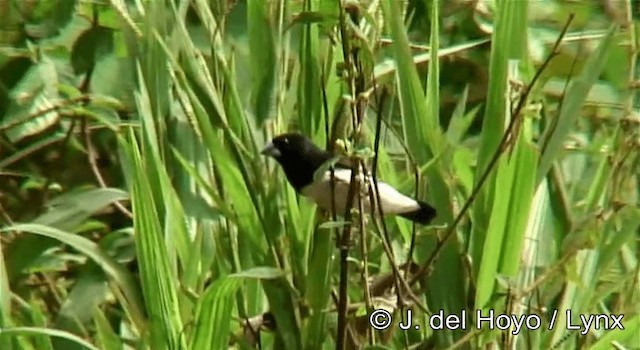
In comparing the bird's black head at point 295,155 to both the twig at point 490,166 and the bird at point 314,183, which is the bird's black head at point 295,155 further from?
the twig at point 490,166

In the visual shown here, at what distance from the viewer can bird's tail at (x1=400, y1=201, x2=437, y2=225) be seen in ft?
4.78

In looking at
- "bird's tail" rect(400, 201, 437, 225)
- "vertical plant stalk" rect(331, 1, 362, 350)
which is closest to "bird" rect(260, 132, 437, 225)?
"bird's tail" rect(400, 201, 437, 225)

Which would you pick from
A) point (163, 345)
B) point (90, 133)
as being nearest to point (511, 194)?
point (163, 345)

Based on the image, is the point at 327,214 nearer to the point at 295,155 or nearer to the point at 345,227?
the point at 295,155

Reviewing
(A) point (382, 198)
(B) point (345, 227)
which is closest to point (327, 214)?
(A) point (382, 198)

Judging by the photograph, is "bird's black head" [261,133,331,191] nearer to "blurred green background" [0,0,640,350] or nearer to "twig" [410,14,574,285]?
"blurred green background" [0,0,640,350]

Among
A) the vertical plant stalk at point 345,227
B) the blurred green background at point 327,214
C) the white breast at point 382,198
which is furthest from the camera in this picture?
the white breast at point 382,198

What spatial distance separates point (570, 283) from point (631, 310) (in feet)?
0.24

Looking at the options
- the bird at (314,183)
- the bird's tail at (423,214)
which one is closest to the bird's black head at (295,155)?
the bird at (314,183)

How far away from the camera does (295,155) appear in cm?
152

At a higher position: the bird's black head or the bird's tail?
the bird's black head

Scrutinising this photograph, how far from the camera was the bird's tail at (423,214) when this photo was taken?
4.78 ft

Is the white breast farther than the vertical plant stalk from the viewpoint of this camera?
Yes

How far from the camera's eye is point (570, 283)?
1553 mm
